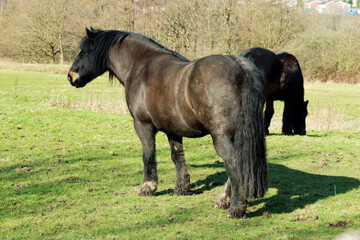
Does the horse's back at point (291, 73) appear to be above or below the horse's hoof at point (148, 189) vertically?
above

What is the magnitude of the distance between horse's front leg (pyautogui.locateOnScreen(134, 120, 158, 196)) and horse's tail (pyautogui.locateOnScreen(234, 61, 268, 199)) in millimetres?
1743

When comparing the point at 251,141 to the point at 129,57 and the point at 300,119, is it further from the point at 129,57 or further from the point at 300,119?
the point at 300,119

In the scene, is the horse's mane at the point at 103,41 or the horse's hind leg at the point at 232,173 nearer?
the horse's hind leg at the point at 232,173

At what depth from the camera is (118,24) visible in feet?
153

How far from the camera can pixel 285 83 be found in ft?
38.5

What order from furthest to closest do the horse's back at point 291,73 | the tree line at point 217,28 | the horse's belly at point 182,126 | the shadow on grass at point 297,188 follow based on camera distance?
1. the tree line at point 217,28
2. the horse's back at point 291,73
3. the shadow on grass at point 297,188
4. the horse's belly at point 182,126

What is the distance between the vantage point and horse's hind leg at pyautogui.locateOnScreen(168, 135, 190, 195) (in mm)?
6133

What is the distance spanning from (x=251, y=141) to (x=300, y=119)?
8107mm

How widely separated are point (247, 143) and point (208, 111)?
601mm

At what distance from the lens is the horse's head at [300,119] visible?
12133 mm

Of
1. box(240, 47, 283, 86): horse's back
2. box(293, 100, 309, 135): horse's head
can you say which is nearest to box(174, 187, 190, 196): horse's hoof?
box(240, 47, 283, 86): horse's back

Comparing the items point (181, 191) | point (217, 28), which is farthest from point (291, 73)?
point (217, 28)

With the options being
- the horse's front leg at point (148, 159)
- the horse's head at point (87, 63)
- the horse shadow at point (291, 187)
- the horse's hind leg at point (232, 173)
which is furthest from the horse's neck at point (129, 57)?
the horse shadow at point (291, 187)

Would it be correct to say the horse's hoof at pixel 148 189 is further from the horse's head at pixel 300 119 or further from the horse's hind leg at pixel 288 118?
the horse's head at pixel 300 119
